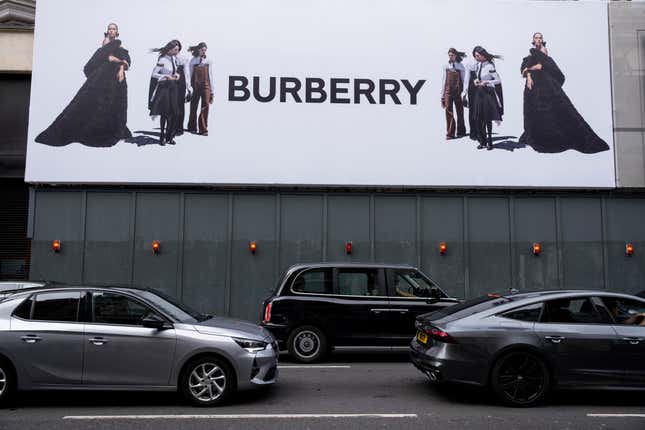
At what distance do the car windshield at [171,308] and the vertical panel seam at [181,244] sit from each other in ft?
27.5

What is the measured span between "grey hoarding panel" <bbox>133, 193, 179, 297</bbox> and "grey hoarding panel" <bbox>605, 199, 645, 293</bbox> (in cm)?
1279

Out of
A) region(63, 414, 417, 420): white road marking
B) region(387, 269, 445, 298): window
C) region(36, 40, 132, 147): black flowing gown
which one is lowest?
region(63, 414, 417, 420): white road marking

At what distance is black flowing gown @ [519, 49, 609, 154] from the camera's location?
1798 centimetres

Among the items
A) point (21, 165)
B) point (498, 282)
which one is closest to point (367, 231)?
point (498, 282)

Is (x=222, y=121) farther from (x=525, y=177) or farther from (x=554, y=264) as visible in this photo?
(x=554, y=264)

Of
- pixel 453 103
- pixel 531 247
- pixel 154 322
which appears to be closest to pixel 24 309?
pixel 154 322

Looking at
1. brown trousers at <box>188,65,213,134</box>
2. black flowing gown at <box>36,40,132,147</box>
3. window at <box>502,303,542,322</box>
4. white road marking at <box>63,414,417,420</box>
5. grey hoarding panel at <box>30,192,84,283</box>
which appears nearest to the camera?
white road marking at <box>63,414,417,420</box>

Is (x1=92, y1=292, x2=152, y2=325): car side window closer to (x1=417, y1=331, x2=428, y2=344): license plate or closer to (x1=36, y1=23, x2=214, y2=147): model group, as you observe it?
(x1=417, y1=331, x2=428, y2=344): license plate

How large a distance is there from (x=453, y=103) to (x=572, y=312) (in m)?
11.2

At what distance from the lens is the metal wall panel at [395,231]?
17.2 metres

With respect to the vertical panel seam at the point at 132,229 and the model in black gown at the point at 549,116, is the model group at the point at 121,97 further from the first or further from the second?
the model in black gown at the point at 549,116

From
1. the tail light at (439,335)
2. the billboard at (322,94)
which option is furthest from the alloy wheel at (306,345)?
the billboard at (322,94)

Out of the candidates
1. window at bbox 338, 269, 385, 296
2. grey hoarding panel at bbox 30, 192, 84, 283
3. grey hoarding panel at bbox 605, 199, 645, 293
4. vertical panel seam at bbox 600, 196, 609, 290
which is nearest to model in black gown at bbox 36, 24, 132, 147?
grey hoarding panel at bbox 30, 192, 84, 283

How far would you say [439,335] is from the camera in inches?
303
